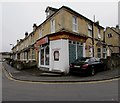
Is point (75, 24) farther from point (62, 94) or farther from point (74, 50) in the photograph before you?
point (62, 94)

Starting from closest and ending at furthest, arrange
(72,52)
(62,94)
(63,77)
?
(62,94)
(63,77)
(72,52)

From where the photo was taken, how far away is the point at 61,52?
684 inches

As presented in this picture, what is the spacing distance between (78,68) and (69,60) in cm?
252

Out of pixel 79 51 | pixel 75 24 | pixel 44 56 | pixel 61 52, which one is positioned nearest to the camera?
pixel 61 52

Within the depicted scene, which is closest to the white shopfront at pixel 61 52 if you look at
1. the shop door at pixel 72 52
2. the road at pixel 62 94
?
the shop door at pixel 72 52

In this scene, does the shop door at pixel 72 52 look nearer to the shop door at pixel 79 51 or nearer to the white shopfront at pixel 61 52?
the white shopfront at pixel 61 52

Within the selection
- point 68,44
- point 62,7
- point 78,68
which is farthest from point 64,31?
point 78,68

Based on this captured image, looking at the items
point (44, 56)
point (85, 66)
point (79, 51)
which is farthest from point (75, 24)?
point (85, 66)

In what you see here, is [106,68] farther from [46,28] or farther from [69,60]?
[46,28]

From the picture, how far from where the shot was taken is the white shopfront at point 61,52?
17219 mm

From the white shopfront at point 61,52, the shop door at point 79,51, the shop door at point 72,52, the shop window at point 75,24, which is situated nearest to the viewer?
the white shopfront at point 61,52

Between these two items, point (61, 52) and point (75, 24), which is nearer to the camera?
point (61, 52)

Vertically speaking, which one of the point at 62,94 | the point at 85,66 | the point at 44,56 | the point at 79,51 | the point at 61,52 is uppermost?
the point at 79,51

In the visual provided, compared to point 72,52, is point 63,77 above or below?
below
